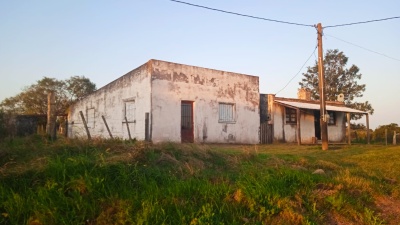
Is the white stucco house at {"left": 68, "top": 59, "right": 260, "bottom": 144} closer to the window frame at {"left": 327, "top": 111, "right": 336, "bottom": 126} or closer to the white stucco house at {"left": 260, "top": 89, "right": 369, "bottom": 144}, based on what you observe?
the white stucco house at {"left": 260, "top": 89, "right": 369, "bottom": 144}

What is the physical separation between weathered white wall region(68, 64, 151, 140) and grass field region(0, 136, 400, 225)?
8.39 metres

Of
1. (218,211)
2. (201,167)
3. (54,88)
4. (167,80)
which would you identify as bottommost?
(218,211)

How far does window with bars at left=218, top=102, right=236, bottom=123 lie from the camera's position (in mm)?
17312

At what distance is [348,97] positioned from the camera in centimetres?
4088

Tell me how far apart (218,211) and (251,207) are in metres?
0.51

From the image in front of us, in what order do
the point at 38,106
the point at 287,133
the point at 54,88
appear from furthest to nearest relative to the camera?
the point at 54,88 < the point at 38,106 < the point at 287,133

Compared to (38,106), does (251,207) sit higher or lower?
lower

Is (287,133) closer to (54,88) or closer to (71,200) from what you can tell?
(71,200)

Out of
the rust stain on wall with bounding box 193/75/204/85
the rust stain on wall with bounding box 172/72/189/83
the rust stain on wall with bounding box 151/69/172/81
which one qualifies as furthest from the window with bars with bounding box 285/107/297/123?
the rust stain on wall with bounding box 151/69/172/81

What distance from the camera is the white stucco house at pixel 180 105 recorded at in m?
15.0

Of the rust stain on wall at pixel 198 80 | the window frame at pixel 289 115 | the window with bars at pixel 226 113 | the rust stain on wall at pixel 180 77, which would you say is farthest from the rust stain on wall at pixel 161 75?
the window frame at pixel 289 115

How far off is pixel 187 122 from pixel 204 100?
152 centimetres

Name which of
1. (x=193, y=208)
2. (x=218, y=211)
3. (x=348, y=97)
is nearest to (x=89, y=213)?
(x=193, y=208)

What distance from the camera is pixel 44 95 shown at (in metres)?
33.9
